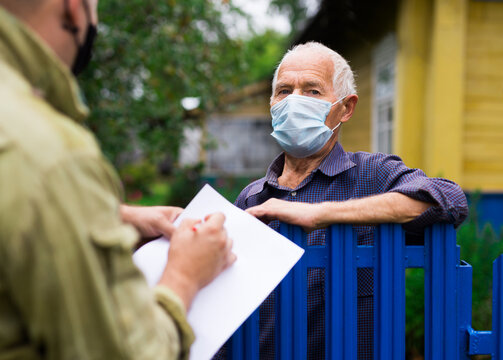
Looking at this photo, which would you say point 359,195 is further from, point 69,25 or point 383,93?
point 383,93

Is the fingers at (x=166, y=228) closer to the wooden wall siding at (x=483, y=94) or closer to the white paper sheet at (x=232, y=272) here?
the white paper sheet at (x=232, y=272)

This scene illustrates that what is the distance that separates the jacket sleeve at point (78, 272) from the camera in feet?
2.42

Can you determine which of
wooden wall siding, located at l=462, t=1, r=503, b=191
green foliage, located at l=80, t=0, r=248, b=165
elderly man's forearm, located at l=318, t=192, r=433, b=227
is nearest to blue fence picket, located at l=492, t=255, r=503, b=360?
elderly man's forearm, located at l=318, t=192, r=433, b=227

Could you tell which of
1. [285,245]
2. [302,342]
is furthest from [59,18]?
[302,342]

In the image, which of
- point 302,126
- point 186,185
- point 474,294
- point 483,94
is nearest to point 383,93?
point 483,94

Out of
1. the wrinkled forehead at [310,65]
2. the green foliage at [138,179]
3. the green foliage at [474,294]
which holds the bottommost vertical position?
the green foliage at [138,179]

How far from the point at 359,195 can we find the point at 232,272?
78 centimetres

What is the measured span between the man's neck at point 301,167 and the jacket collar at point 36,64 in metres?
1.29

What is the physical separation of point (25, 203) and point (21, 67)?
10.1 inches

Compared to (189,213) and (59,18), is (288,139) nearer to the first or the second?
(189,213)

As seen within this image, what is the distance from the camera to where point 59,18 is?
2.97ft

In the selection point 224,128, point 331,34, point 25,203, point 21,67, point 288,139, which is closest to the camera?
Result: point 25,203

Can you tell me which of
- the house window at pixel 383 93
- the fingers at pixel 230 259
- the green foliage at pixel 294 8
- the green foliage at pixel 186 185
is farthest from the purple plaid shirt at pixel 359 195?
the green foliage at pixel 294 8

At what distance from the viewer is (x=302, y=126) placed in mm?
2006
